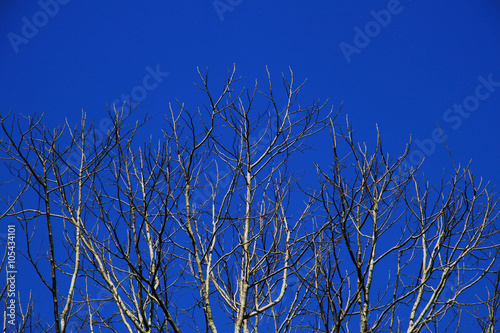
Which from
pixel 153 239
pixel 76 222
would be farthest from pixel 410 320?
pixel 76 222

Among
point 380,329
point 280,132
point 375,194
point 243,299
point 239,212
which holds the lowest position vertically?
point 380,329

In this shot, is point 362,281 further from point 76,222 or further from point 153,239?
point 76,222

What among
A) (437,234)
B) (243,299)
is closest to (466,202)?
(437,234)

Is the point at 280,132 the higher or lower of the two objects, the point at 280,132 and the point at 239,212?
the higher

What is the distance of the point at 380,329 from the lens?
11.1 ft

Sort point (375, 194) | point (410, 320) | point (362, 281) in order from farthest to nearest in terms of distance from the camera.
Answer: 1. point (375, 194)
2. point (410, 320)
3. point (362, 281)

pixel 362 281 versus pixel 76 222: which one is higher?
pixel 76 222

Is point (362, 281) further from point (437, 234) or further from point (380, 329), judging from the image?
point (437, 234)

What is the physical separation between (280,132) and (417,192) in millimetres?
1241

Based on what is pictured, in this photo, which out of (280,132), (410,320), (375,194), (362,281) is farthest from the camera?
(280,132)

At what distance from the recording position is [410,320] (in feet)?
11.0

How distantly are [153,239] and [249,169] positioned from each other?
978 millimetres

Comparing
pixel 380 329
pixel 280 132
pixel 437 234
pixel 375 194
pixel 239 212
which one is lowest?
pixel 380 329

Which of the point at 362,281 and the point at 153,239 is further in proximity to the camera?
the point at 153,239
